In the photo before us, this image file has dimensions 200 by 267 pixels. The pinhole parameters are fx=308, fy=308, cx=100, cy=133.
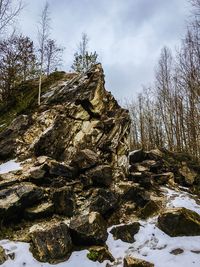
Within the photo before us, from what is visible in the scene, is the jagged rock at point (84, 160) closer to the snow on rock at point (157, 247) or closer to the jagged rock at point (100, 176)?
the jagged rock at point (100, 176)

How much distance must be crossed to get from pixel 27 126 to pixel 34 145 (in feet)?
5.03

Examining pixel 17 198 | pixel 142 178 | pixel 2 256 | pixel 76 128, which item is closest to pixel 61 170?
pixel 17 198

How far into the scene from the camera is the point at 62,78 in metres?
23.6

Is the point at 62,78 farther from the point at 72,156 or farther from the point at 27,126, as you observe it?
the point at 72,156

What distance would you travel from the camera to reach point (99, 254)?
9.41 meters

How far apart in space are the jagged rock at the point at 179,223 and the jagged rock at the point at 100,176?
289cm

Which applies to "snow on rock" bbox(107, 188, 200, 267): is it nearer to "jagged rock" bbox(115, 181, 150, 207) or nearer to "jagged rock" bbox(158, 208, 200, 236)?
"jagged rock" bbox(158, 208, 200, 236)

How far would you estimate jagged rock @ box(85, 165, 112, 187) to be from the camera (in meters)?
12.7

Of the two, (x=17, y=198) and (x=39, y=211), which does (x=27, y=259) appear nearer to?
(x=39, y=211)

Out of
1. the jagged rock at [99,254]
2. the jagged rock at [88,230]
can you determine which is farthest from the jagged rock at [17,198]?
the jagged rock at [99,254]

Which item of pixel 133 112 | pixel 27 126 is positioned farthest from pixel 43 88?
pixel 133 112

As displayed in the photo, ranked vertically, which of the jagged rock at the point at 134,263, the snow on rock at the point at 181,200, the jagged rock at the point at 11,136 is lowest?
the jagged rock at the point at 134,263

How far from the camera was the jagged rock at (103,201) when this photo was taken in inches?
447

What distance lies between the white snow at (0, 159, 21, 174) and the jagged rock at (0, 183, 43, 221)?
1.87 m
